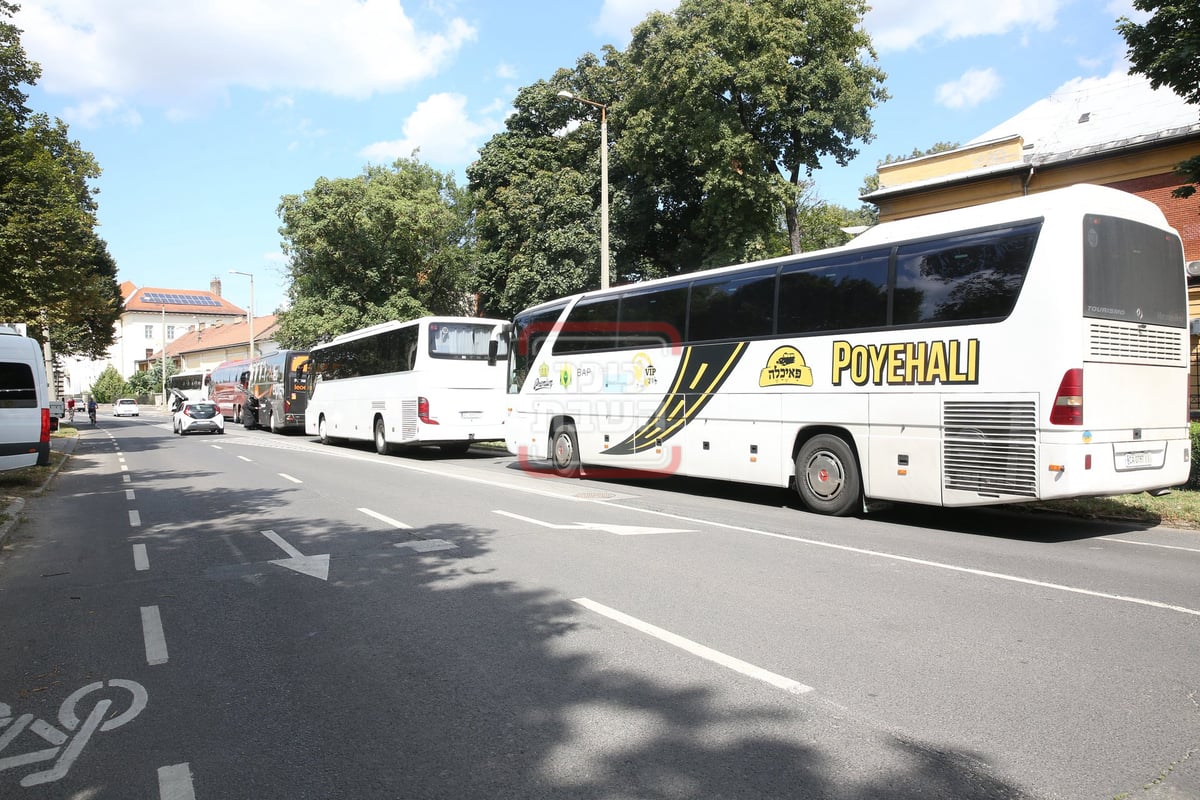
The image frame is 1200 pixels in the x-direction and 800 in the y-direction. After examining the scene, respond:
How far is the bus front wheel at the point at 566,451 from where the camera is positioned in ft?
52.0

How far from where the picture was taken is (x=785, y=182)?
2570 cm

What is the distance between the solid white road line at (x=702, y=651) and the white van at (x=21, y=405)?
43.2 feet

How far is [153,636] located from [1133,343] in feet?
32.5

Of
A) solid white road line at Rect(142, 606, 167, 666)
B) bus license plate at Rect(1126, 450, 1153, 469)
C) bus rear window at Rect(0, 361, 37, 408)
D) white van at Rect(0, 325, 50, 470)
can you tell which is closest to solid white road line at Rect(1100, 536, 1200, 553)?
bus license plate at Rect(1126, 450, 1153, 469)

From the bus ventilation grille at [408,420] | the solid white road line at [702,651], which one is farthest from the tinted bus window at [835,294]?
the bus ventilation grille at [408,420]

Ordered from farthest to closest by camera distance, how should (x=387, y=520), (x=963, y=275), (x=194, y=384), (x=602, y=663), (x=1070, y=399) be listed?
1. (x=194, y=384)
2. (x=387, y=520)
3. (x=963, y=275)
4. (x=1070, y=399)
5. (x=602, y=663)

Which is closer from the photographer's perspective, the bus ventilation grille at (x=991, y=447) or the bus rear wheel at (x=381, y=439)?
the bus ventilation grille at (x=991, y=447)

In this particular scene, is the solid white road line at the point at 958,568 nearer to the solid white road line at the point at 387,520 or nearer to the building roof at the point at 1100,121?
the solid white road line at the point at 387,520

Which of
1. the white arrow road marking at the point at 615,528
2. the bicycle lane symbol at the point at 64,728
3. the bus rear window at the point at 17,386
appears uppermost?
the bus rear window at the point at 17,386

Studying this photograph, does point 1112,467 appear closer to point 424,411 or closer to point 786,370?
point 786,370

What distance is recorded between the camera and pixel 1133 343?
8.83 meters

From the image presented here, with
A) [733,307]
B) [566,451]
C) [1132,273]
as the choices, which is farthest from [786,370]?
[566,451]

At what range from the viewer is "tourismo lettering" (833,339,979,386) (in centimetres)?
909

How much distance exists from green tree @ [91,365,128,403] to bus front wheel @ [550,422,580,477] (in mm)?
93444
